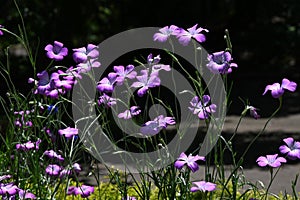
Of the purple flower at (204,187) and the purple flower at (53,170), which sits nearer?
the purple flower at (204,187)

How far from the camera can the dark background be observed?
13452 mm

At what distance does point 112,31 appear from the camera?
57.0ft

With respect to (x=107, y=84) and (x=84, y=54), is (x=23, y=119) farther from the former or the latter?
(x=107, y=84)

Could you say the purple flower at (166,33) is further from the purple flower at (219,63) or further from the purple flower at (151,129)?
the purple flower at (151,129)

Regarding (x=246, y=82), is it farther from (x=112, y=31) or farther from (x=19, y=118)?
(x=19, y=118)

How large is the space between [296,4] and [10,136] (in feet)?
38.3

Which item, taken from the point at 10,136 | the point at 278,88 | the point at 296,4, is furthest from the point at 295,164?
the point at 296,4

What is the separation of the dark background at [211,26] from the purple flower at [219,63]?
8.69 meters

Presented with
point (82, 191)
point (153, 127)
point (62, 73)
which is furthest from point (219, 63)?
point (82, 191)

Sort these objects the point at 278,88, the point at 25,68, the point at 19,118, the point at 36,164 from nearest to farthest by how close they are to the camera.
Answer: the point at 278,88, the point at 36,164, the point at 19,118, the point at 25,68

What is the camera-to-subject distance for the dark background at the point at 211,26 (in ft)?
44.1

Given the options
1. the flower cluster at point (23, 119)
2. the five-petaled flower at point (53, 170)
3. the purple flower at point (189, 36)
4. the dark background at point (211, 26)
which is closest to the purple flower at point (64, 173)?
the five-petaled flower at point (53, 170)

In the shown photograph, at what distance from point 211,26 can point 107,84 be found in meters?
16.7

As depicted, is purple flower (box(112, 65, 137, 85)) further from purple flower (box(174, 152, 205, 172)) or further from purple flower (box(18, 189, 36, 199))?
purple flower (box(18, 189, 36, 199))
